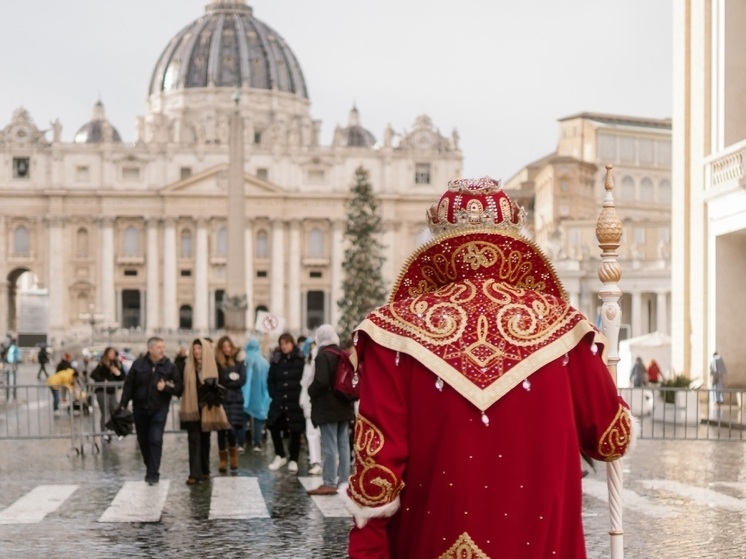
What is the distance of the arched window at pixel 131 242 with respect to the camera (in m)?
98.1

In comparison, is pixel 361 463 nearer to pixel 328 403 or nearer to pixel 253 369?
pixel 328 403

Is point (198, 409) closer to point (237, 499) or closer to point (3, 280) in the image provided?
point (237, 499)

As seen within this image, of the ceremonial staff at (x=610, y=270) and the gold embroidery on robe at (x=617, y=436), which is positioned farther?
the ceremonial staff at (x=610, y=270)

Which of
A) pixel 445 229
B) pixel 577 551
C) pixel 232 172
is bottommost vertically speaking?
pixel 577 551

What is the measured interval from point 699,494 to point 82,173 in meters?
90.0

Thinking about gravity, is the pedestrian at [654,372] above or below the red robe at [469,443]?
below

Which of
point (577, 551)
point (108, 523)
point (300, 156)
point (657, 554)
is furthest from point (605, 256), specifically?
point (300, 156)

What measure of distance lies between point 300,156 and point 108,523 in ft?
293

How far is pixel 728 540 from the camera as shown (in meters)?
9.07

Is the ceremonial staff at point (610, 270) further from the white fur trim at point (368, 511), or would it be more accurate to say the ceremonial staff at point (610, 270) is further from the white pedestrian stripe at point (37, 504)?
the white pedestrian stripe at point (37, 504)

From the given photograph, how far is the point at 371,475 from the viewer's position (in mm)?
4293

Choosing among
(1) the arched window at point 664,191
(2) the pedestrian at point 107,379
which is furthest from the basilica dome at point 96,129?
(2) the pedestrian at point 107,379

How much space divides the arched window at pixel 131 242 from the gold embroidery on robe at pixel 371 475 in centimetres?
9500

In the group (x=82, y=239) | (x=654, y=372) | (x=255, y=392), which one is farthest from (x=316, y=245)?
(x=255, y=392)
